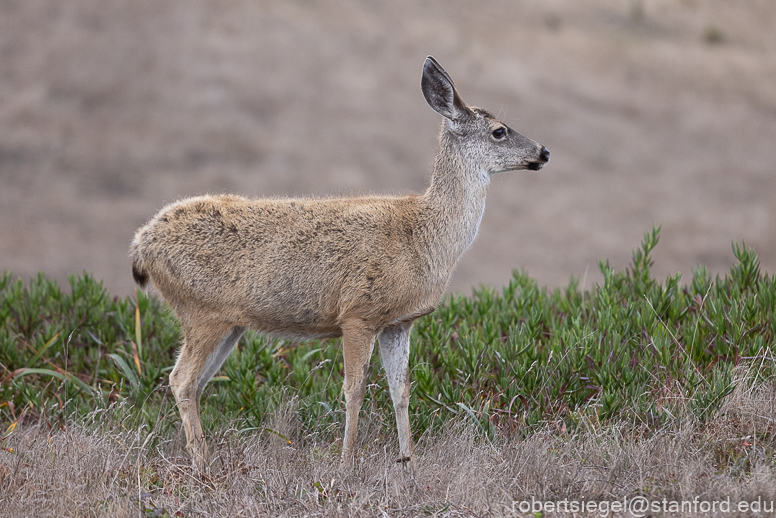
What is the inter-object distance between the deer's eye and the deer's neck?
0.26 metres

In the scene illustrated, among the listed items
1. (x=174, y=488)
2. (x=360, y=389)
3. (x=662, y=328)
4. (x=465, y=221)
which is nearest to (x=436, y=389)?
(x=360, y=389)

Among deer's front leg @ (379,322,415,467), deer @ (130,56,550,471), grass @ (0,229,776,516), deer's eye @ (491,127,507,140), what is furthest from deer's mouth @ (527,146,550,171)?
deer's front leg @ (379,322,415,467)

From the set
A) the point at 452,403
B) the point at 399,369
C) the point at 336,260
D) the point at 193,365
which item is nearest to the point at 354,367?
the point at 399,369

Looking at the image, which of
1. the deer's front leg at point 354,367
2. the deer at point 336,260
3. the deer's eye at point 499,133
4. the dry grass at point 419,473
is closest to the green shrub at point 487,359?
the dry grass at point 419,473

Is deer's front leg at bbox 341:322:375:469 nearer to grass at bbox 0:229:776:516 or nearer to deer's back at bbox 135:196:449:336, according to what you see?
deer's back at bbox 135:196:449:336

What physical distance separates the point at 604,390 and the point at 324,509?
8.21 feet

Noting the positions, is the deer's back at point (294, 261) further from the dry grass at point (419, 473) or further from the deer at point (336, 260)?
the dry grass at point (419, 473)

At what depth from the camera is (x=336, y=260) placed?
531 cm

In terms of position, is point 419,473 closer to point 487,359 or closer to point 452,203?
point 487,359

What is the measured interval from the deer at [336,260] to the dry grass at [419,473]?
0.39 m

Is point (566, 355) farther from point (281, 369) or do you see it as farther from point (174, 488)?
point (174, 488)

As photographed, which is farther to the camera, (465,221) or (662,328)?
(662,328)

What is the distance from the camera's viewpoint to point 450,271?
217 inches

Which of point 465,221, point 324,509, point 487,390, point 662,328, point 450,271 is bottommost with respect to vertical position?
point 324,509
